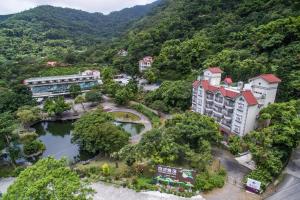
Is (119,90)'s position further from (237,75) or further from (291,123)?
(291,123)

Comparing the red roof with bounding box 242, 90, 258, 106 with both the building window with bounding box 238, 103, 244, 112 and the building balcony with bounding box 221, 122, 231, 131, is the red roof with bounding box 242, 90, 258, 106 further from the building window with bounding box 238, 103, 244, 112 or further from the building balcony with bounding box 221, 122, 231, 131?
the building balcony with bounding box 221, 122, 231, 131

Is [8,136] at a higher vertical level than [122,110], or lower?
higher

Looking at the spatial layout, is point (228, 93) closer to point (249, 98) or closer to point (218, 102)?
point (218, 102)

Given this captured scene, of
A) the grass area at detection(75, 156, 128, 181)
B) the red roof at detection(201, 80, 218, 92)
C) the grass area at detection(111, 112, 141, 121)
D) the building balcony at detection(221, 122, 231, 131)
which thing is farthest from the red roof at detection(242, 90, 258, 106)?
the grass area at detection(111, 112, 141, 121)

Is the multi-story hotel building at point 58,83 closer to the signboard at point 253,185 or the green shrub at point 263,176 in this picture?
the green shrub at point 263,176

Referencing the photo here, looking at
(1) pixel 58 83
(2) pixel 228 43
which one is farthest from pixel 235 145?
(1) pixel 58 83

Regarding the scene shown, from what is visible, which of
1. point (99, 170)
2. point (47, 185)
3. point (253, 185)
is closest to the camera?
point (47, 185)

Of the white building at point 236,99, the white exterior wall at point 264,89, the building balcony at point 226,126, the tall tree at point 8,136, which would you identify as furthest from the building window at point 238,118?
the tall tree at point 8,136
